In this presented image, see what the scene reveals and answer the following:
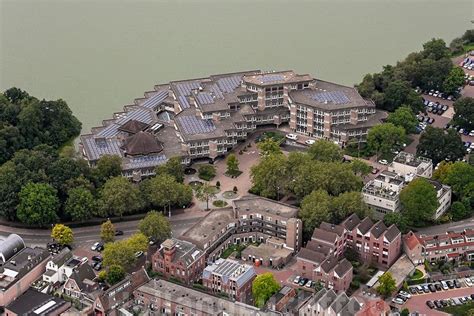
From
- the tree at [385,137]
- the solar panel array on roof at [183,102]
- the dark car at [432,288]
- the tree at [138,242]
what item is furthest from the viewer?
the solar panel array on roof at [183,102]

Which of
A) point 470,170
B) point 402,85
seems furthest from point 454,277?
point 402,85

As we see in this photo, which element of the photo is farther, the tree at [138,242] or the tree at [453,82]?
the tree at [453,82]

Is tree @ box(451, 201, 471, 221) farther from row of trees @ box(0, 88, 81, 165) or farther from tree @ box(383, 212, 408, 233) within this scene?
row of trees @ box(0, 88, 81, 165)

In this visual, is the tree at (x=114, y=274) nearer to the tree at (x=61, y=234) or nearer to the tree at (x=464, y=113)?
the tree at (x=61, y=234)

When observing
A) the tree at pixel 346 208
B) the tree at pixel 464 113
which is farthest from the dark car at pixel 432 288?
the tree at pixel 464 113

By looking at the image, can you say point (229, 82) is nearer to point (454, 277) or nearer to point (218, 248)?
point (218, 248)

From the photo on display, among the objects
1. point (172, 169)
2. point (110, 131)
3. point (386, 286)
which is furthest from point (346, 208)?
point (110, 131)
